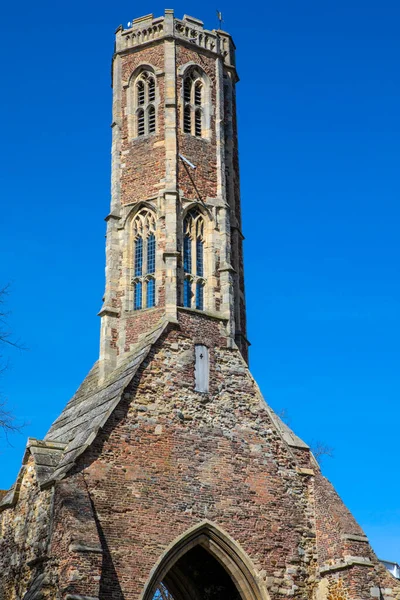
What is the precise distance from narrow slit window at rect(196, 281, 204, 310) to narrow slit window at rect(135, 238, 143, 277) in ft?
5.42

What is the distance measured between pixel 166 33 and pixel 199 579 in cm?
1560

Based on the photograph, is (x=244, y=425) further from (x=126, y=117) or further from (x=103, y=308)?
(x=126, y=117)

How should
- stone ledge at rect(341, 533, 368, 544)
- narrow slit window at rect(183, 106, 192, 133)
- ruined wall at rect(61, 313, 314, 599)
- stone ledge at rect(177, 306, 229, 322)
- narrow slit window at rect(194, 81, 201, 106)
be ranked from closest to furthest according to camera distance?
ruined wall at rect(61, 313, 314, 599), stone ledge at rect(341, 533, 368, 544), stone ledge at rect(177, 306, 229, 322), narrow slit window at rect(183, 106, 192, 133), narrow slit window at rect(194, 81, 201, 106)

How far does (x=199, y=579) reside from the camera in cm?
2388

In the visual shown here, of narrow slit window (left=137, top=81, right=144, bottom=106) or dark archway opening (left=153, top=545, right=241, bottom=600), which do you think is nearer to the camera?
dark archway opening (left=153, top=545, right=241, bottom=600)

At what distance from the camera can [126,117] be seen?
2773 cm

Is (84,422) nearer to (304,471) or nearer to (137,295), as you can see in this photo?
(137,295)

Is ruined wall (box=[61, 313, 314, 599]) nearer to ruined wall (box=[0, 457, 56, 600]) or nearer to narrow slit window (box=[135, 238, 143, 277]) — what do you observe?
ruined wall (box=[0, 457, 56, 600])

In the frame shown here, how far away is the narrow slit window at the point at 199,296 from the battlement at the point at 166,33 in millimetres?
7818

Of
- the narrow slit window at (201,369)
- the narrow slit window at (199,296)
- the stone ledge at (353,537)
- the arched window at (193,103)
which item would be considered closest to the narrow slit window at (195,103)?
the arched window at (193,103)

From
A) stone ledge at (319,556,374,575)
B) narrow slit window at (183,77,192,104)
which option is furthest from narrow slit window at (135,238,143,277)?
stone ledge at (319,556,374,575)

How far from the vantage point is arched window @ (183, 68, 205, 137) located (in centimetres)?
2717

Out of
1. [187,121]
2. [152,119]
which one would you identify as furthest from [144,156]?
[187,121]

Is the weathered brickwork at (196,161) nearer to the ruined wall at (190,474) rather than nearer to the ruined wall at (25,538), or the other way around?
the ruined wall at (190,474)
